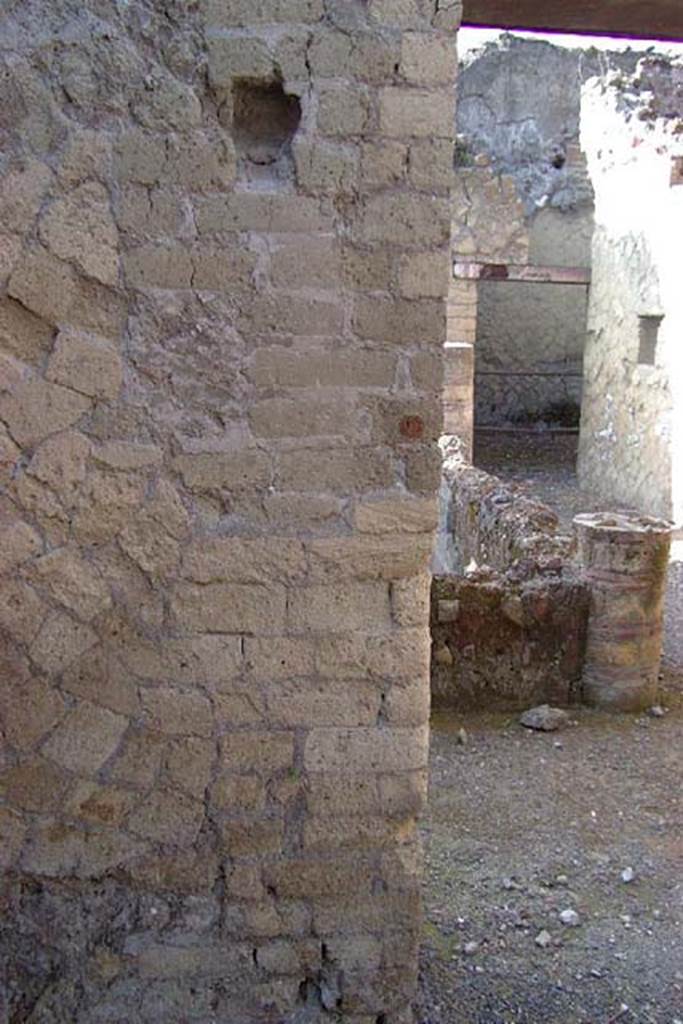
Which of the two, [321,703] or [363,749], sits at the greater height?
[321,703]

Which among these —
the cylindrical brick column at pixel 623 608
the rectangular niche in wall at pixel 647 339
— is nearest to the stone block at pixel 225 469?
the cylindrical brick column at pixel 623 608

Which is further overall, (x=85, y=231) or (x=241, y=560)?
(x=241, y=560)

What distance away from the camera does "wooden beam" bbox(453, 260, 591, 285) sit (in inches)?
478

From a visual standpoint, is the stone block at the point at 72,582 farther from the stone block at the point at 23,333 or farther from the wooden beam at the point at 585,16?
the wooden beam at the point at 585,16

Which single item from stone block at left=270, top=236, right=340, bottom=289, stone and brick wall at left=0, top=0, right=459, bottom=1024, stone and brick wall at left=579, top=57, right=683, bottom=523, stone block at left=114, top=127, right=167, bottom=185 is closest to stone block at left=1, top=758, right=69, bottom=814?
stone and brick wall at left=0, top=0, right=459, bottom=1024

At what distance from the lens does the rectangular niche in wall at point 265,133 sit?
7.92ft

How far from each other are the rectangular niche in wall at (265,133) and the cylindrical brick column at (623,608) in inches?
140

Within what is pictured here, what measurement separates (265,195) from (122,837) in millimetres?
1672

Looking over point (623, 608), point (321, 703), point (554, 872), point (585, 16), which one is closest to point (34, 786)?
point (321, 703)

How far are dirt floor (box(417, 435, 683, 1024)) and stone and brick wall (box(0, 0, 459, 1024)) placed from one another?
59cm

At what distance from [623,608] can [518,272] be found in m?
7.80

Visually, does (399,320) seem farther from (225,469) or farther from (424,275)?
(225,469)

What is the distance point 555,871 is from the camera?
389 centimetres

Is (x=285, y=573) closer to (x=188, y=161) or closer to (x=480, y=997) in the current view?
(x=188, y=161)
